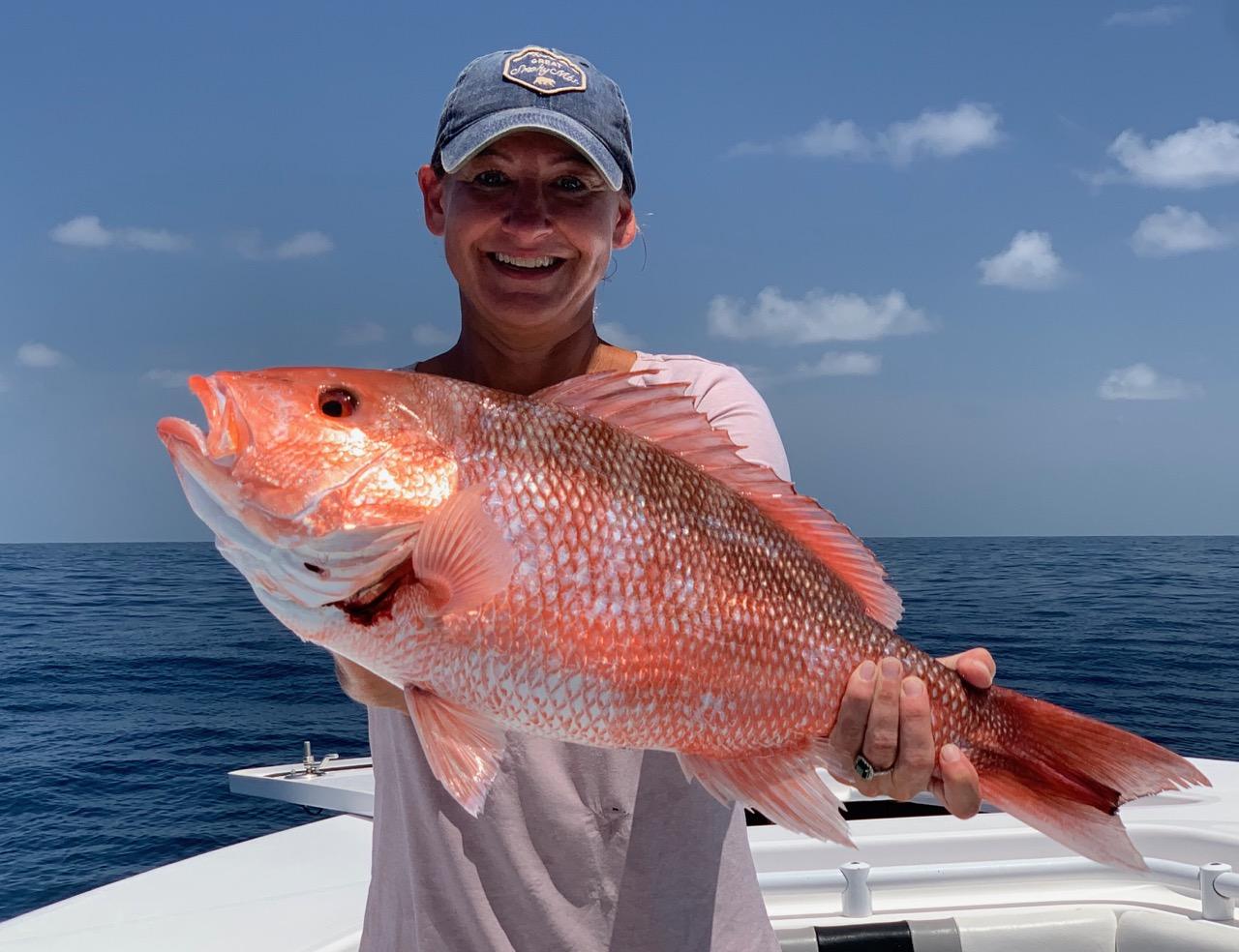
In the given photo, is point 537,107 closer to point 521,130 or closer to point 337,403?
point 521,130

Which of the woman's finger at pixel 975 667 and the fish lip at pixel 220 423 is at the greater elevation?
the fish lip at pixel 220 423

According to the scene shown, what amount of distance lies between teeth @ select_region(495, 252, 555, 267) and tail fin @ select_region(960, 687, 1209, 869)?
1.25 m

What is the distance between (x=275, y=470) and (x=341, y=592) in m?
0.23

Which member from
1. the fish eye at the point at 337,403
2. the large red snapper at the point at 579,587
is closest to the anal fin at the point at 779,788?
the large red snapper at the point at 579,587

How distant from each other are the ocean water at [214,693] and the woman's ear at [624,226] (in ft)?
30.3

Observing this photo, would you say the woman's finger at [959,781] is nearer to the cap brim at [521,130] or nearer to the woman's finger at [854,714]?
the woman's finger at [854,714]

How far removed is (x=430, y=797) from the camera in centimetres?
194

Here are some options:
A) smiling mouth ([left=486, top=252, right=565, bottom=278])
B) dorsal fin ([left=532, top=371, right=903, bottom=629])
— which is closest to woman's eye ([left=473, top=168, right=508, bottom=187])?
smiling mouth ([left=486, top=252, right=565, bottom=278])

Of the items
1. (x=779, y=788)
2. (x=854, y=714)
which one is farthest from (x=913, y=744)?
(x=779, y=788)

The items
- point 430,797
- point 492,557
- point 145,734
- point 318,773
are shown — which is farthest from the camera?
point 145,734

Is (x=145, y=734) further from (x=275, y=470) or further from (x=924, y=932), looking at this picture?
(x=275, y=470)

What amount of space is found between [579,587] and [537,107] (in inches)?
38.6

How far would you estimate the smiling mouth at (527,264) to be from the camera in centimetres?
199

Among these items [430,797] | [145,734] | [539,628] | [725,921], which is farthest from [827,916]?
[145,734]
